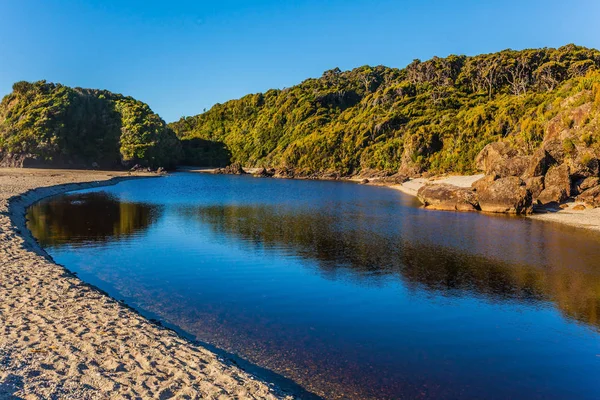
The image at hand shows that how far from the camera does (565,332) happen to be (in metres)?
13.4

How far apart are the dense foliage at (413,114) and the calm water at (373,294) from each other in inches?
1478

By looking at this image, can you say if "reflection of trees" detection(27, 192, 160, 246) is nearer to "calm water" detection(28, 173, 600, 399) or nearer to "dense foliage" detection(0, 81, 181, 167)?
"calm water" detection(28, 173, 600, 399)

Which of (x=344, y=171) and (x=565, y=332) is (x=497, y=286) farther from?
(x=344, y=171)

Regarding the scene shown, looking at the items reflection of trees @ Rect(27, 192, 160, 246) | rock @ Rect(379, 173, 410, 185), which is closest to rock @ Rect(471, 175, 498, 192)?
reflection of trees @ Rect(27, 192, 160, 246)

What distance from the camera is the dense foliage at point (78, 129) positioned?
10819cm

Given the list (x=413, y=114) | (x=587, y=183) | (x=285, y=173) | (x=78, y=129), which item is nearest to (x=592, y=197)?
(x=587, y=183)

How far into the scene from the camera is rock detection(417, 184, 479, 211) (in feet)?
144

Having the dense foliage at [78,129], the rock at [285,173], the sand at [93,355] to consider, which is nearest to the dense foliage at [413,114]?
the rock at [285,173]

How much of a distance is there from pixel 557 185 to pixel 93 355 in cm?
4511

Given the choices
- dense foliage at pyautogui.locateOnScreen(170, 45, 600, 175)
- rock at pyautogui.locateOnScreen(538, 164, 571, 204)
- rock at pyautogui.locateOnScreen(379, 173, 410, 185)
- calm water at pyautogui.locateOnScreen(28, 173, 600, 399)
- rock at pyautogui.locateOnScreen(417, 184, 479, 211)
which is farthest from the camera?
rock at pyautogui.locateOnScreen(379, 173, 410, 185)

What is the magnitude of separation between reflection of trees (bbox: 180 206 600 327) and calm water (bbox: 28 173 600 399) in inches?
3.9

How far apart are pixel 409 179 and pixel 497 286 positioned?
74.4 meters

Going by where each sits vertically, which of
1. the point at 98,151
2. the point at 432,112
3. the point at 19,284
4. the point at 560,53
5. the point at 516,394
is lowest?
the point at 516,394

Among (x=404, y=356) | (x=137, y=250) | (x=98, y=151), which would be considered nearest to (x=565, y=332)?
(x=404, y=356)
